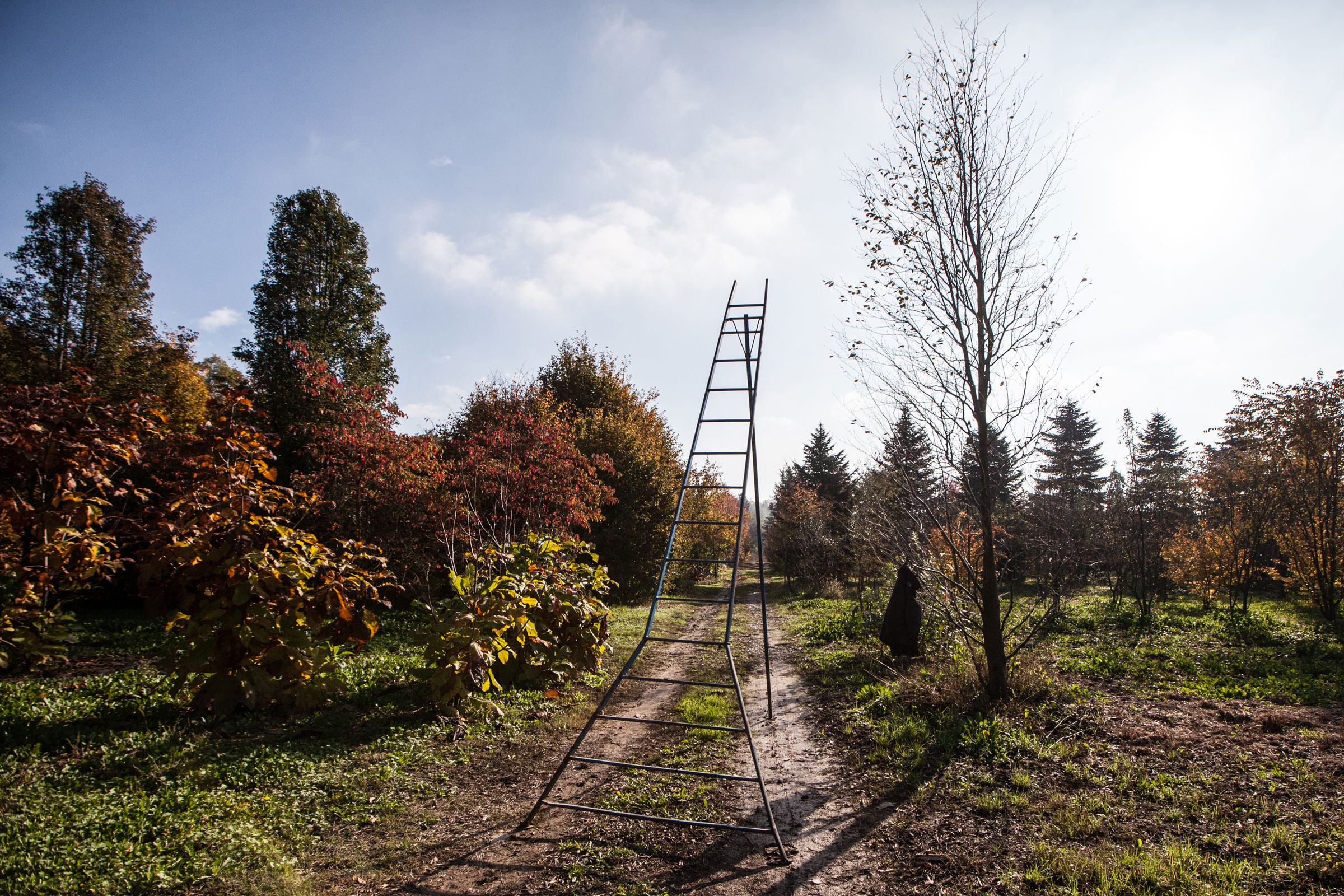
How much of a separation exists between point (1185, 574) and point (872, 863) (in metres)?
17.6

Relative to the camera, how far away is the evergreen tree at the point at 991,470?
19.5 ft

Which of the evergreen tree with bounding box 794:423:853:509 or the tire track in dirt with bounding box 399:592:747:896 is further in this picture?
the evergreen tree with bounding box 794:423:853:509

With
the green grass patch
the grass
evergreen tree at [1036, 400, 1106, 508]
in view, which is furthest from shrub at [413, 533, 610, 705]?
evergreen tree at [1036, 400, 1106, 508]

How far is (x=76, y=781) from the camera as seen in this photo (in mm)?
3457

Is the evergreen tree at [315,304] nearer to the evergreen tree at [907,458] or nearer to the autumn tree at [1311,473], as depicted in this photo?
the evergreen tree at [907,458]

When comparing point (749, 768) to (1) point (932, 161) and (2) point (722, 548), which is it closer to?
(1) point (932, 161)

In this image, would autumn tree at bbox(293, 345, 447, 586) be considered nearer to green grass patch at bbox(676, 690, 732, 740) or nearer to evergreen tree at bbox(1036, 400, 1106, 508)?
green grass patch at bbox(676, 690, 732, 740)

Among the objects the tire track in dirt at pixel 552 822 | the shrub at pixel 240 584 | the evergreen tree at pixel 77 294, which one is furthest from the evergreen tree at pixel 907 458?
the evergreen tree at pixel 77 294

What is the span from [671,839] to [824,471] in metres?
27.0

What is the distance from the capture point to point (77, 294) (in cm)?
1405

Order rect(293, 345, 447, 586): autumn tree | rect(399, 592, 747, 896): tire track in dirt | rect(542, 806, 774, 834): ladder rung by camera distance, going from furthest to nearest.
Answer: rect(293, 345, 447, 586): autumn tree, rect(542, 806, 774, 834): ladder rung, rect(399, 592, 747, 896): tire track in dirt

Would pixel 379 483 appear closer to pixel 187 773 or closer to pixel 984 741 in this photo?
pixel 187 773

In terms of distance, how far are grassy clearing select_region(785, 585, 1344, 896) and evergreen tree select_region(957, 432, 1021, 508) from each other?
76.0 inches

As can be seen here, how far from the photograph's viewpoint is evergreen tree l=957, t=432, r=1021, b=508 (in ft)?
19.5
